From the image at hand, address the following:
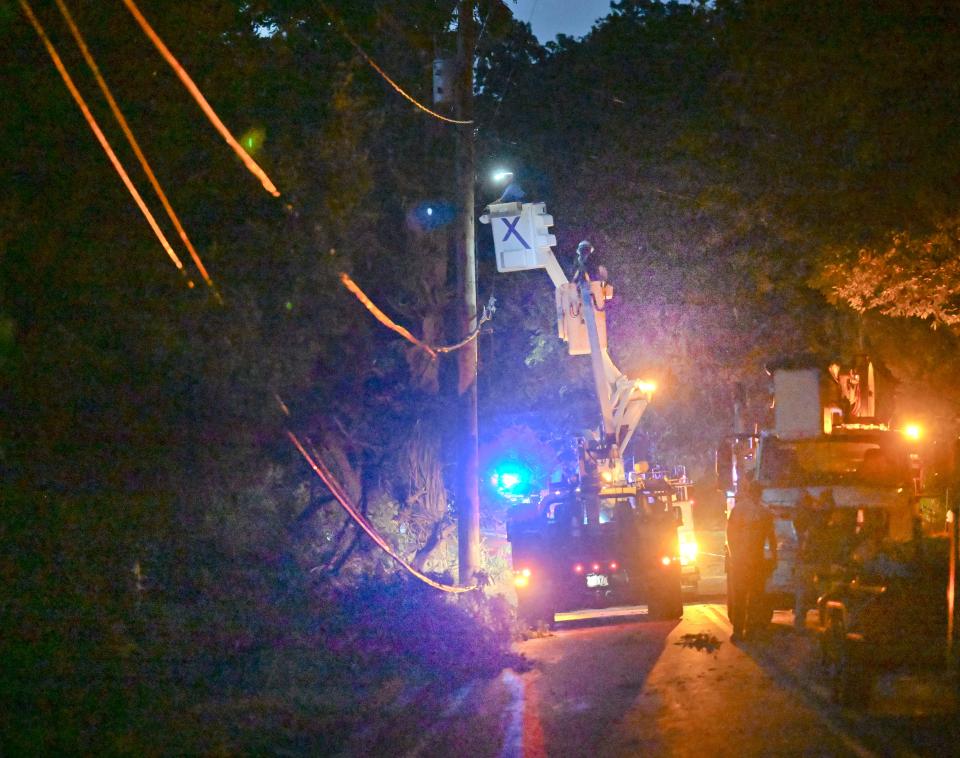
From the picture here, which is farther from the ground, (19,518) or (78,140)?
(78,140)

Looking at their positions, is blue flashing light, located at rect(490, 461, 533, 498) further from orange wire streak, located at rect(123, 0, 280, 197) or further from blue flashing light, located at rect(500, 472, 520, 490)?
orange wire streak, located at rect(123, 0, 280, 197)

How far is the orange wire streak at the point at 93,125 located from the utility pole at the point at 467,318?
21.2 ft

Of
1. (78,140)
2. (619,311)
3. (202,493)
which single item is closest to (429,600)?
(202,493)

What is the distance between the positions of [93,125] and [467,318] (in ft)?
27.2

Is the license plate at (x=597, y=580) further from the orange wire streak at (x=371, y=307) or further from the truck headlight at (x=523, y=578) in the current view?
the orange wire streak at (x=371, y=307)

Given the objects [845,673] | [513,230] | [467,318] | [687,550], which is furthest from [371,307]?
[687,550]

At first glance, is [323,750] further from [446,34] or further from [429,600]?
[446,34]

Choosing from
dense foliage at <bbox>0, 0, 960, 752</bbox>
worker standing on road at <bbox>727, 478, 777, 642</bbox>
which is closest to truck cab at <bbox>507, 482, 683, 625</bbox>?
worker standing on road at <bbox>727, 478, 777, 642</bbox>

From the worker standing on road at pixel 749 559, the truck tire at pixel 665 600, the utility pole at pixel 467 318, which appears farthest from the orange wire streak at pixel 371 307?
the truck tire at pixel 665 600

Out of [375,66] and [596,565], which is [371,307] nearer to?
[375,66]

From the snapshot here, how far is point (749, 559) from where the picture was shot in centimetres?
1448

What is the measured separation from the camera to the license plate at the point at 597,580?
17.2 m

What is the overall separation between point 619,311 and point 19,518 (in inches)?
898

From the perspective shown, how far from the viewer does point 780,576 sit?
13.6 metres
